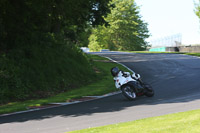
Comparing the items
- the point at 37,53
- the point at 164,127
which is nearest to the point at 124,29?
the point at 37,53

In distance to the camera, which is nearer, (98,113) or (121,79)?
(98,113)

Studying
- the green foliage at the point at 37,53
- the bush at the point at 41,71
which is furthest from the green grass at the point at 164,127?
the green foliage at the point at 37,53

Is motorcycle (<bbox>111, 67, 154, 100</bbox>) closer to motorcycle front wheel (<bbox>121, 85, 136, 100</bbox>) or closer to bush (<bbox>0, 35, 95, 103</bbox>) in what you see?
motorcycle front wheel (<bbox>121, 85, 136, 100</bbox>)

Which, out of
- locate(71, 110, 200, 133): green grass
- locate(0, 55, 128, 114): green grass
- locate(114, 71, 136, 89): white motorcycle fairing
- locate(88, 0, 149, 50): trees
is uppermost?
locate(88, 0, 149, 50): trees

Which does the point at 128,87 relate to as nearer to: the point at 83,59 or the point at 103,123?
the point at 103,123

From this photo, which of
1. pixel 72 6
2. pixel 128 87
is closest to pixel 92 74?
pixel 72 6

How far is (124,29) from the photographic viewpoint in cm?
8200

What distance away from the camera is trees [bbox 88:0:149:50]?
80.3 metres

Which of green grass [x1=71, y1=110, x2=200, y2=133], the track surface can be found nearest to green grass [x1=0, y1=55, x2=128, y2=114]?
the track surface

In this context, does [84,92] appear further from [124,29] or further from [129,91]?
[124,29]

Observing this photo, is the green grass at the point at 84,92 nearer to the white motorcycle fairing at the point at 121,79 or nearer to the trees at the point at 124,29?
the white motorcycle fairing at the point at 121,79

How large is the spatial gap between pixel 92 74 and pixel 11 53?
6499mm

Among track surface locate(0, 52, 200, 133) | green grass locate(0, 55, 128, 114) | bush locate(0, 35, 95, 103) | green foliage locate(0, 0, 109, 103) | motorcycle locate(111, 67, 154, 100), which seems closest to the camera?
track surface locate(0, 52, 200, 133)

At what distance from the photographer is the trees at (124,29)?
80.3m
